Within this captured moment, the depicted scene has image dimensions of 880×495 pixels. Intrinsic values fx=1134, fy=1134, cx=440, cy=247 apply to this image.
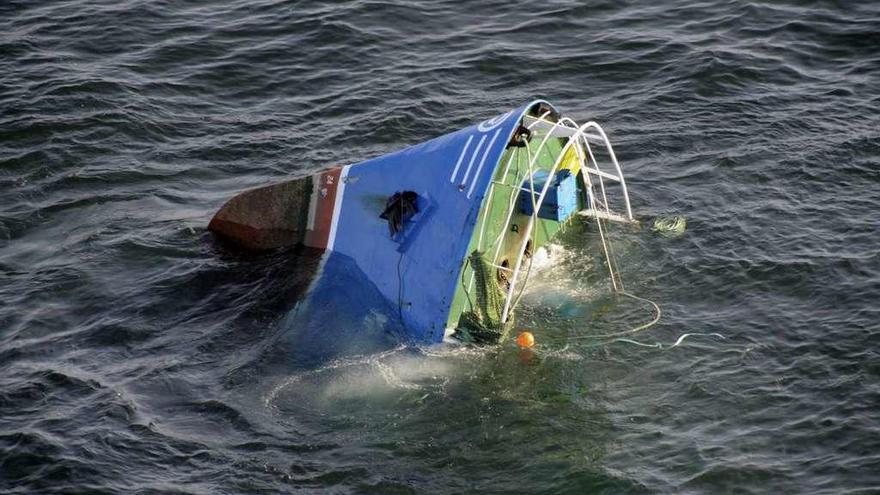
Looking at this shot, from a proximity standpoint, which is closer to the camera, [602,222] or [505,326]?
[505,326]

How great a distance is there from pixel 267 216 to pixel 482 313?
12.6 feet

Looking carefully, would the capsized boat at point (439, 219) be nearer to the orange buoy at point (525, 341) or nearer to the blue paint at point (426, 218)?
the blue paint at point (426, 218)

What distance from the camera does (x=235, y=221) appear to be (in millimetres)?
16469

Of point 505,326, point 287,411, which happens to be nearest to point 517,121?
point 505,326

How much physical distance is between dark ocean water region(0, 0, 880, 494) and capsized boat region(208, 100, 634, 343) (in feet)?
1.94

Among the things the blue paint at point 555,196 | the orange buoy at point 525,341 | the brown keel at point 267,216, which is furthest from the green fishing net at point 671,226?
the brown keel at point 267,216

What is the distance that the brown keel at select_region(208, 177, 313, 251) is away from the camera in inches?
615

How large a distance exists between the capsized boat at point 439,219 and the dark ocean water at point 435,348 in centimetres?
59

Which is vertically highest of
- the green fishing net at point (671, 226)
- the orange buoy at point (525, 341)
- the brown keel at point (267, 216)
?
the brown keel at point (267, 216)

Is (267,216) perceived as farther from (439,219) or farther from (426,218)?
(439,219)

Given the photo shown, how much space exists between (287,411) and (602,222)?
240 inches

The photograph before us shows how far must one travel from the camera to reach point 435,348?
1398 cm

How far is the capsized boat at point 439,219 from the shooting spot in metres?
13.8

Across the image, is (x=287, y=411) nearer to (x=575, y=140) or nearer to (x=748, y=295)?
(x=575, y=140)
